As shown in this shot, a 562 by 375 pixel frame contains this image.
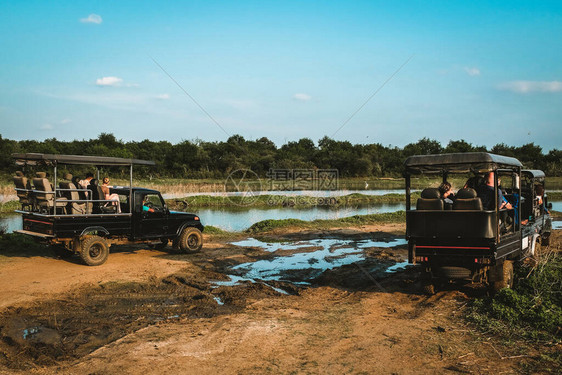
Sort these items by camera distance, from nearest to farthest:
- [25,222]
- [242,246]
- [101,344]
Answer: [101,344]
[25,222]
[242,246]

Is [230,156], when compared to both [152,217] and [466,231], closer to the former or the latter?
[152,217]

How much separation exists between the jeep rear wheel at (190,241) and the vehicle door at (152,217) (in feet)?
1.88

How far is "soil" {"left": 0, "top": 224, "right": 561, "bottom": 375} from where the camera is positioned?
5480mm

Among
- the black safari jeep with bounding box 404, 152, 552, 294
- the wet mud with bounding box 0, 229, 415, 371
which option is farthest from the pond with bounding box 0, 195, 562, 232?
the black safari jeep with bounding box 404, 152, 552, 294

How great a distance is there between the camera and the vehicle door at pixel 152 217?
1256 centimetres

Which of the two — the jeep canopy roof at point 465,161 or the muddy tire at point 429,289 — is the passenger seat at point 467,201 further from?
the muddy tire at point 429,289

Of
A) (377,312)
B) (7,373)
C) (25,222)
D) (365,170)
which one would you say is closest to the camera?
(7,373)

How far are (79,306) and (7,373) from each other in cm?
294

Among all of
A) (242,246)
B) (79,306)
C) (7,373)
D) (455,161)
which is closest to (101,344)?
(7,373)

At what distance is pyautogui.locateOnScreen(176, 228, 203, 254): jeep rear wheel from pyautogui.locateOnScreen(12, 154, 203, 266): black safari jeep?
15cm

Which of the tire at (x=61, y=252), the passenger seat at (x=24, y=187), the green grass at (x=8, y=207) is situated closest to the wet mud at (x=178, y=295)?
the tire at (x=61, y=252)

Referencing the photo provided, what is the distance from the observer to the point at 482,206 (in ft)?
27.2

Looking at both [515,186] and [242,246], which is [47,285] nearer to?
[242,246]

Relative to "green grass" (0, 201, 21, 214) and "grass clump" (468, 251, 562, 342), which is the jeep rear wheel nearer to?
"grass clump" (468, 251, 562, 342)
